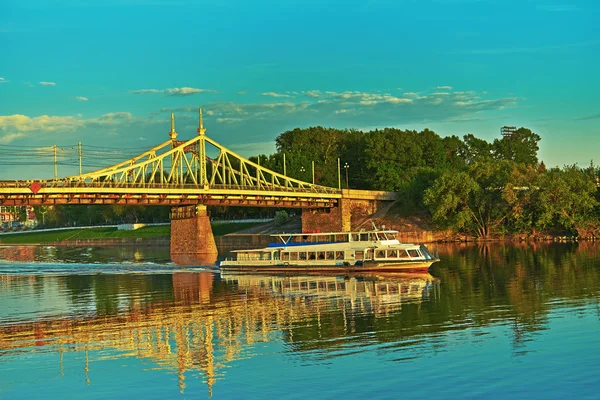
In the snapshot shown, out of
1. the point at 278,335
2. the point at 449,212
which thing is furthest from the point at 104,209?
the point at 278,335

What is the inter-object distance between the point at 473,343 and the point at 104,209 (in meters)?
175

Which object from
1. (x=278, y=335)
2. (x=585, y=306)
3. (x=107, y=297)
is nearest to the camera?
(x=278, y=335)

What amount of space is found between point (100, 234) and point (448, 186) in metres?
81.8

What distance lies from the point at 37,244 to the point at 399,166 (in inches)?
2985

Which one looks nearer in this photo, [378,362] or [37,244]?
[378,362]

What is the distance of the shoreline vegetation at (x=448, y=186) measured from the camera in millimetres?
105875

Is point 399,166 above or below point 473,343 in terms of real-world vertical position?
above

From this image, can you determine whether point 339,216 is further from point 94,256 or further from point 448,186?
point 94,256

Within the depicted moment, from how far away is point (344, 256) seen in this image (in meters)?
63.8

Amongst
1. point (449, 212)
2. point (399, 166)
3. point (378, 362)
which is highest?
point (399, 166)

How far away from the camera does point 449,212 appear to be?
11338 cm

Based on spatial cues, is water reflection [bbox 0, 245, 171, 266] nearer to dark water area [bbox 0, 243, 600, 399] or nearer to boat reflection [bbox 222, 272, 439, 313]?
boat reflection [bbox 222, 272, 439, 313]

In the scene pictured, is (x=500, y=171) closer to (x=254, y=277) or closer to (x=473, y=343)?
(x=254, y=277)

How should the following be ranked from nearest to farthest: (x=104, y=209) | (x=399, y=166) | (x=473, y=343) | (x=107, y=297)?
1. (x=473, y=343)
2. (x=107, y=297)
3. (x=399, y=166)
4. (x=104, y=209)
